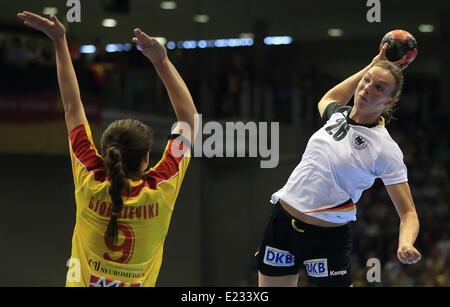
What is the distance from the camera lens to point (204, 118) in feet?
39.4

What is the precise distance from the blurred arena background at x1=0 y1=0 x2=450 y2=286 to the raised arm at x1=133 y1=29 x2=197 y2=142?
7.80m

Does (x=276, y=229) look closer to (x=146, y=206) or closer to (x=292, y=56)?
(x=146, y=206)

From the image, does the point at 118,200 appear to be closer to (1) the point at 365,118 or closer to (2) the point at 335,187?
(2) the point at 335,187

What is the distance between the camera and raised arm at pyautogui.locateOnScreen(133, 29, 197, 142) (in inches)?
136

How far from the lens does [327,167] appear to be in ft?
14.2

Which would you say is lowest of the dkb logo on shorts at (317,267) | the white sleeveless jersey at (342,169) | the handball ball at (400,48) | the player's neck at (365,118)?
the dkb logo on shorts at (317,267)

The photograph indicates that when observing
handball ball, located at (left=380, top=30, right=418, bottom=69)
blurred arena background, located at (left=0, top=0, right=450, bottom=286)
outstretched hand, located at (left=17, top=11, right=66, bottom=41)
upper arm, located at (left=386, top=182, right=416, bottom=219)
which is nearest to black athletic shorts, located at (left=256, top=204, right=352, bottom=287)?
upper arm, located at (left=386, top=182, right=416, bottom=219)

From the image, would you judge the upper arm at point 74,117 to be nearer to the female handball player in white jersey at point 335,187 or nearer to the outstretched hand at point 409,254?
the female handball player in white jersey at point 335,187

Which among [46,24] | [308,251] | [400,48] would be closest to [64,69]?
[46,24]

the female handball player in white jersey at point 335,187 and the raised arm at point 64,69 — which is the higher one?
the raised arm at point 64,69

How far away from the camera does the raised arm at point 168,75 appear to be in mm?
3459

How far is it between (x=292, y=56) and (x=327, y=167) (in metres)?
8.87

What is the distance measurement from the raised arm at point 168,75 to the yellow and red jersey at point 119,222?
275mm

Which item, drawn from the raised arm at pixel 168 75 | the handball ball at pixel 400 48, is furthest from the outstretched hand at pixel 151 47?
the handball ball at pixel 400 48
